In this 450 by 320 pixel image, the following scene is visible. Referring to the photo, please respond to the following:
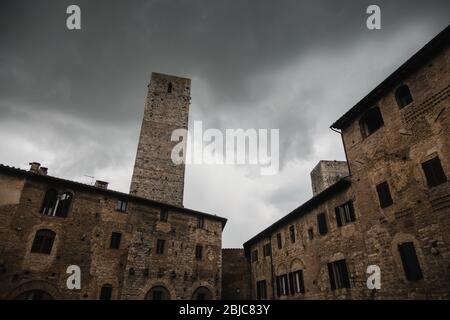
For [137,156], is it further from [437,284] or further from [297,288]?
[437,284]

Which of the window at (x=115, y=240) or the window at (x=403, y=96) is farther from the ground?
the window at (x=403, y=96)

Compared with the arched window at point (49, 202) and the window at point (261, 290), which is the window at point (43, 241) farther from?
the window at point (261, 290)

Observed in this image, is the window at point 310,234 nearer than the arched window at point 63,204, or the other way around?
the arched window at point 63,204

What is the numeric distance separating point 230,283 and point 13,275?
1725cm

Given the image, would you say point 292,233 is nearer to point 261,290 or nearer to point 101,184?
point 261,290

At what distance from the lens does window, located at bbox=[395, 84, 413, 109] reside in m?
10.9

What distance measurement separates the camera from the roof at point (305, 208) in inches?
532

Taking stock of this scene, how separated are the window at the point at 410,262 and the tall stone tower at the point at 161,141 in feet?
62.5

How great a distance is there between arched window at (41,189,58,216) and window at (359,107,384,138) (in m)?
17.1

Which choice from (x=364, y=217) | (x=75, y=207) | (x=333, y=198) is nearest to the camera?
(x=364, y=217)

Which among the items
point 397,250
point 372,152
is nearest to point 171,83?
point 372,152

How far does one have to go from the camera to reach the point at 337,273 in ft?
43.0

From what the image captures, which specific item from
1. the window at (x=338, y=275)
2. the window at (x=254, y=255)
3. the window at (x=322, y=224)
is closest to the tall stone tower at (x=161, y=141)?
the window at (x=254, y=255)

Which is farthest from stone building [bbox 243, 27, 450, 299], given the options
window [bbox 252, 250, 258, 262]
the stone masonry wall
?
the stone masonry wall
